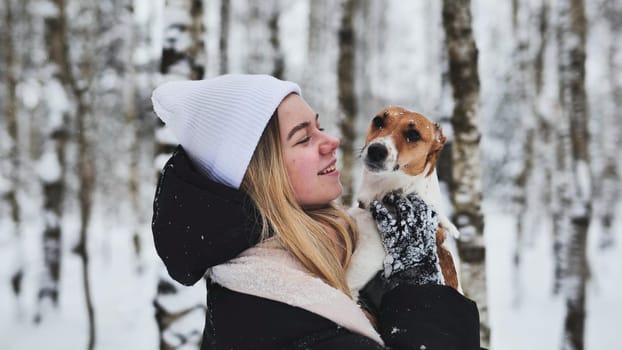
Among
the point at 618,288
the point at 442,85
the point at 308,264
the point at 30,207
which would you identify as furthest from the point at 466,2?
the point at 618,288

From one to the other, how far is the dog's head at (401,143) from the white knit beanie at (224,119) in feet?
1.25

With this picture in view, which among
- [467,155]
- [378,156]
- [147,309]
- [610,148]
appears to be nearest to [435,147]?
[378,156]

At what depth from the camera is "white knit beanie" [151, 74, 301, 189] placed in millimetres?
1457

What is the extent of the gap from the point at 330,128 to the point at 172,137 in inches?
370

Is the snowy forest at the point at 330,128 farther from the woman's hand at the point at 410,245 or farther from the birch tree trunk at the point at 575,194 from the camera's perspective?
the woman's hand at the point at 410,245

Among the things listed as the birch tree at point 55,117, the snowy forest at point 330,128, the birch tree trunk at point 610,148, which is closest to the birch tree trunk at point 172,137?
the snowy forest at point 330,128

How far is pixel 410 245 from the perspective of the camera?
150 centimetres

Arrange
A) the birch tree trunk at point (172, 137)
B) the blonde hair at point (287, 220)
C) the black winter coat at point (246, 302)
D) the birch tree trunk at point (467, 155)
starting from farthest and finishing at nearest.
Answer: the birch tree trunk at point (172, 137), the birch tree trunk at point (467, 155), the blonde hair at point (287, 220), the black winter coat at point (246, 302)

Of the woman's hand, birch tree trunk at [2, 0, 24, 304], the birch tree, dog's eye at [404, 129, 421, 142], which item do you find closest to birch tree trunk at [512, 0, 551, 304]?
the birch tree

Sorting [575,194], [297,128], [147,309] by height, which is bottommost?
[147,309]

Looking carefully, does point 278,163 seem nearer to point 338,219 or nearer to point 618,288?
point 338,219

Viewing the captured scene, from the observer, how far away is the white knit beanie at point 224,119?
1.46 m

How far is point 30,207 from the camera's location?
35.2 ft

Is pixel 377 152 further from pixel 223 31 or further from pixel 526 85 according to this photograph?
pixel 526 85
